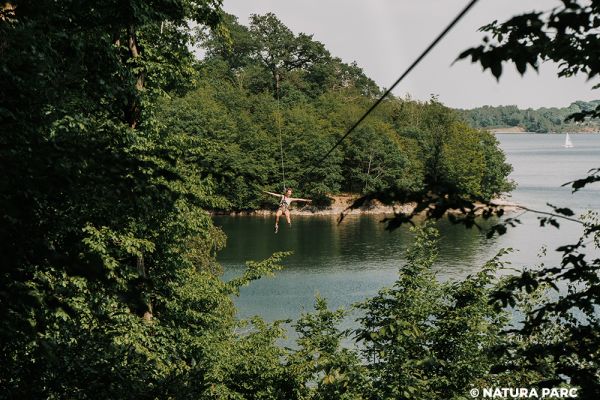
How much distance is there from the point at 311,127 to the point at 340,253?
29.1 metres

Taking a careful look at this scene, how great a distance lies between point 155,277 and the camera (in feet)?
35.8

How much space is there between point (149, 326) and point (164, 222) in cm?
184

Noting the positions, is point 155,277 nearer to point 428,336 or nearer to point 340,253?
point 428,336

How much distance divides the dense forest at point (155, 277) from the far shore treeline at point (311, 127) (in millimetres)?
37987

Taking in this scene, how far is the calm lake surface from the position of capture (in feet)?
95.3

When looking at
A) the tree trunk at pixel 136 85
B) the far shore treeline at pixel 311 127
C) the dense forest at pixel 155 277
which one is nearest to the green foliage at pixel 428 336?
the dense forest at pixel 155 277

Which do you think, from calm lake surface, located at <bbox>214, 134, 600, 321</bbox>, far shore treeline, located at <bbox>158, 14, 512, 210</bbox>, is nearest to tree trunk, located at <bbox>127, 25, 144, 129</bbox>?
calm lake surface, located at <bbox>214, 134, 600, 321</bbox>

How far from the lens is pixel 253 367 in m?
11.5

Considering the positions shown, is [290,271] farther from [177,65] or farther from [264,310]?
[177,65]

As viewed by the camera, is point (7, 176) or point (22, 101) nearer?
point (7, 176)

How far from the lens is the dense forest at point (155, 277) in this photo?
12.6ft

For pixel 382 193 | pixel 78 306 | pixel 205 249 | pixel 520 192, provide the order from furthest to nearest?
pixel 520 192 → pixel 205 249 → pixel 78 306 → pixel 382 193

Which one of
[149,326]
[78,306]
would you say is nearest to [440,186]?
[78,306]

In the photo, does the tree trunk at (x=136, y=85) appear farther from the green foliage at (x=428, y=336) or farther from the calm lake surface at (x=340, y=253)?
the calm lake surface at (x=340, y=253)
